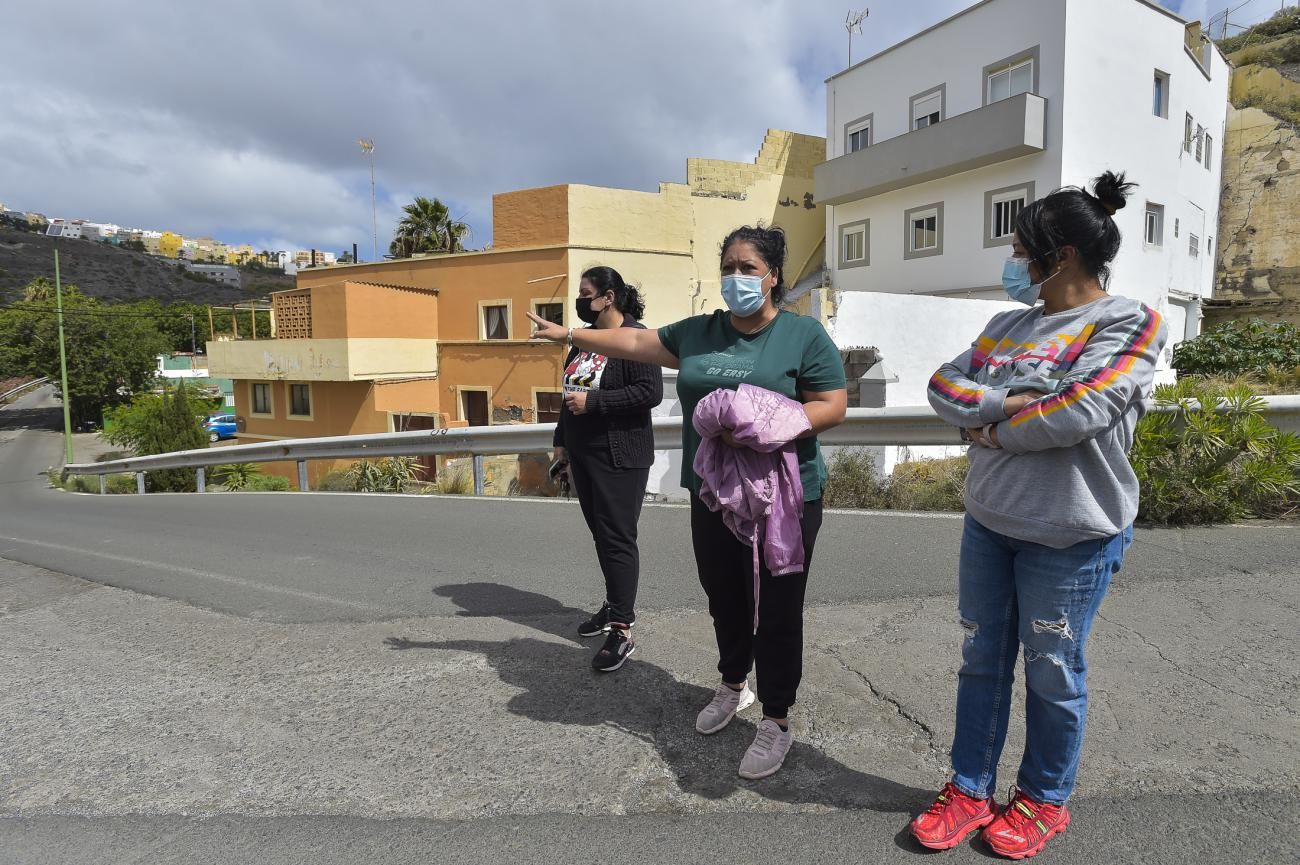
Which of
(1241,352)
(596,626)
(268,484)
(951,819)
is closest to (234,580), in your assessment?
(596,626)

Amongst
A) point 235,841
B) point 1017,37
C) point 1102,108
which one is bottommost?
point 235,841

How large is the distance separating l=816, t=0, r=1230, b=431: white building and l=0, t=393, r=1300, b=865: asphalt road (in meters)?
12.4

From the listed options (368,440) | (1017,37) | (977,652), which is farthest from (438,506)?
(1017,37)

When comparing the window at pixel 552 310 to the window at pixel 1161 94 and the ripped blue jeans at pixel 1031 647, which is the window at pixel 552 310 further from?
the ripped blue jeans at pixel 1031 647

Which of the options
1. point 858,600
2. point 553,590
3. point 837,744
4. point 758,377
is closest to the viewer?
point 758,377

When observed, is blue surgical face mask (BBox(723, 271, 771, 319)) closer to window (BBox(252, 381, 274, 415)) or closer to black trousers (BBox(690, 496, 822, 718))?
black trousers (BBox(690, 496, 822, 718))

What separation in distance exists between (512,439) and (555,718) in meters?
6.07

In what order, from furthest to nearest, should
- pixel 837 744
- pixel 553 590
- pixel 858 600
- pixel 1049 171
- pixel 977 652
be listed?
pixel 1049 171 → pixel 553 590 → pixel 858 600 → pixel 837 744 → pixel 977 652

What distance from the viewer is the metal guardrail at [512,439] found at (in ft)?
23.3

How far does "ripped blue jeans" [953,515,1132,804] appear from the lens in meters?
2.26

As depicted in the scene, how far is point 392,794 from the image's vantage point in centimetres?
275

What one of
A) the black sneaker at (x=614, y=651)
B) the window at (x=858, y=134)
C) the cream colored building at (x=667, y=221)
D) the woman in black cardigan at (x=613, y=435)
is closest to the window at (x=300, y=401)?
the cream colored building at (x=667, y=221)

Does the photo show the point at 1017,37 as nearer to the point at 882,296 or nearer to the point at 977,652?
the point at 882,296

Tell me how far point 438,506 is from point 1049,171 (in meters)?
18.0
